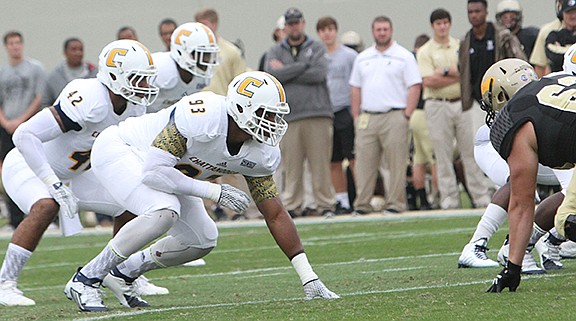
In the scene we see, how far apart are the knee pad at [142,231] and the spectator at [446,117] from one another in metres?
6.43

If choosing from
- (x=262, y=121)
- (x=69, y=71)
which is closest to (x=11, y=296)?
(x=262, y=121)

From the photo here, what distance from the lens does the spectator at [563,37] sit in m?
10.3

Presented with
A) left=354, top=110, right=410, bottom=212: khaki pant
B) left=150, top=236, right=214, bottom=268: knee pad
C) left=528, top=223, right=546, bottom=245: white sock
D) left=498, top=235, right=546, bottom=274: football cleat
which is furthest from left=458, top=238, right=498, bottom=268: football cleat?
left=354, top=110, right=410, bottom=212: khaki pant

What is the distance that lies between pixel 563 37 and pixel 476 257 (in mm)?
3481

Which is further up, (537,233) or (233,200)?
(233,200)

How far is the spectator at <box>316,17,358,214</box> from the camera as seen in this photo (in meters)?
13.2

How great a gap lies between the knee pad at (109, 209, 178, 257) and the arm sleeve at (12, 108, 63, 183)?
40.4 inches

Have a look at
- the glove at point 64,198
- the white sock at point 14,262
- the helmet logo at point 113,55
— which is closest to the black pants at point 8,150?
the white sock at point 14,262

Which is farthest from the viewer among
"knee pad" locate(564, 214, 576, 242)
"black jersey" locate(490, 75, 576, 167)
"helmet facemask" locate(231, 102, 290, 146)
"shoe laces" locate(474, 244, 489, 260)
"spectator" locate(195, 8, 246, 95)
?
"spectator" locate(195, 8, 246, 95)

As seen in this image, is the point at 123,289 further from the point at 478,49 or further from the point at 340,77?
the point at 340,77

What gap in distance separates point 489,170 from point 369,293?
1.54m

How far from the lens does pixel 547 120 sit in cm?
587

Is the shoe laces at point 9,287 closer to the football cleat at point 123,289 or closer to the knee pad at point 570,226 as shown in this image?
the football cleat at point 123,289

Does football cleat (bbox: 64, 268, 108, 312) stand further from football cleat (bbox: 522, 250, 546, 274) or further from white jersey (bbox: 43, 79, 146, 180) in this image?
football cleat (bbox: 522, 250, 546, 274)
